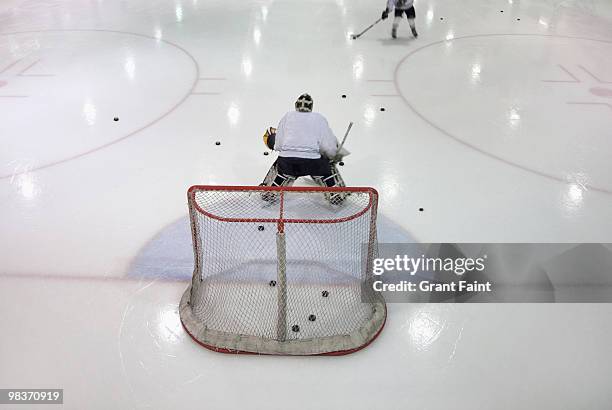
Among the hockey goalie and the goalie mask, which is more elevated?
the goalie mask

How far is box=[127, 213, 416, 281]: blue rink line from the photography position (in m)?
2.70

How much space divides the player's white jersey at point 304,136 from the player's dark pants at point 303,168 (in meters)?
0.03

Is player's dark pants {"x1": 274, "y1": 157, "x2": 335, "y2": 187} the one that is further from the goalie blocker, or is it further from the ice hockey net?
the ice hockey net

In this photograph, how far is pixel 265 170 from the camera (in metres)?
3.68

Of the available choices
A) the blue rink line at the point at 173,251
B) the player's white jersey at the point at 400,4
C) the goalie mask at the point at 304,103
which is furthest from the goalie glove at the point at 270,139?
the player's white jersey at the point at 400,4

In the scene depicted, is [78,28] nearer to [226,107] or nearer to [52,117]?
[52,117]

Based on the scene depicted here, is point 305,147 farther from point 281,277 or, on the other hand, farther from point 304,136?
point 281,277

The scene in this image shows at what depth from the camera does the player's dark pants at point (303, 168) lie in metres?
2.93

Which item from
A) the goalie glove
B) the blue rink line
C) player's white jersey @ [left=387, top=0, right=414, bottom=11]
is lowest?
the blue rink line

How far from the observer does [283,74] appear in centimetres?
547

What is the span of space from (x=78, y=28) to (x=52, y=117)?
3.37 metres

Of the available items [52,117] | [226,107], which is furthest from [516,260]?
[52,117]

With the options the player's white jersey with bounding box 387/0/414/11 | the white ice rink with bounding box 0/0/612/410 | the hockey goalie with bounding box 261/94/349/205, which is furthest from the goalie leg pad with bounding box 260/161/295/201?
the player's white jersey with bounding box 387/0/414/11

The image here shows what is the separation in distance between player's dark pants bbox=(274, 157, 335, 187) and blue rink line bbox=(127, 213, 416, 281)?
0.50 meters
